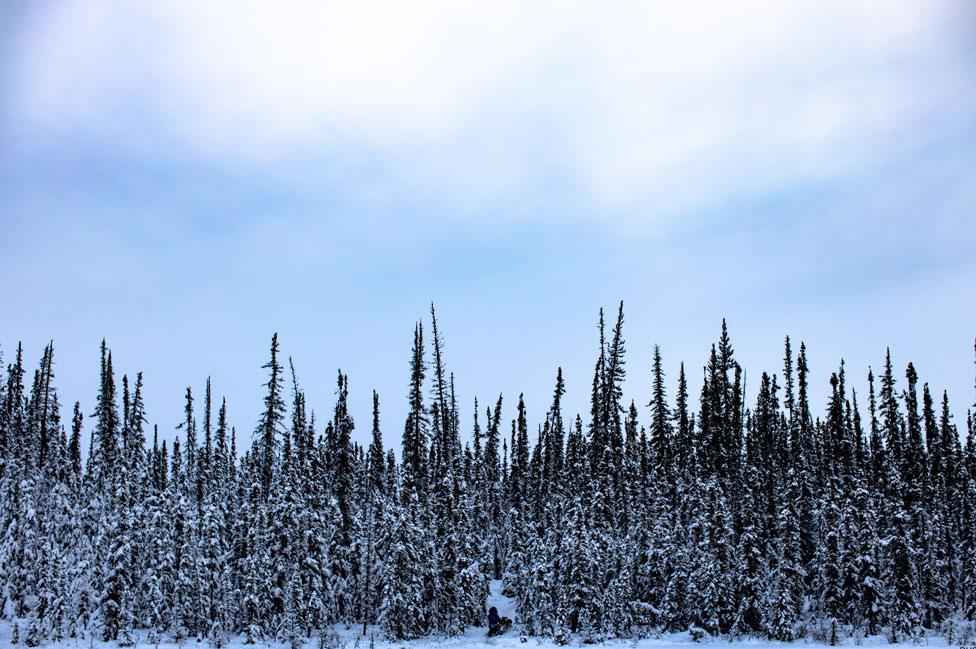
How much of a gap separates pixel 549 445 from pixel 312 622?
110 feet

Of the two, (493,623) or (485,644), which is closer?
(485,644)

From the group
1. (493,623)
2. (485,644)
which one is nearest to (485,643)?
(485,644)

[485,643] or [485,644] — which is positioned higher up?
[485,644]

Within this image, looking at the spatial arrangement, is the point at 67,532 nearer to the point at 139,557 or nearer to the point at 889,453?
the point at 139,557

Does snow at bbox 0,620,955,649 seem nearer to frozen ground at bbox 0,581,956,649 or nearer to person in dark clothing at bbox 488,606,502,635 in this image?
frozen ground at bbox 0,581,956,649

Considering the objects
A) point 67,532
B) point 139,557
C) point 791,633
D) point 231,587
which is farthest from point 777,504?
point 67,532

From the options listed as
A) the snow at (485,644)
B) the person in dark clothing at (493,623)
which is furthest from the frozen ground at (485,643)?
the person in dark clothing at (493,623)

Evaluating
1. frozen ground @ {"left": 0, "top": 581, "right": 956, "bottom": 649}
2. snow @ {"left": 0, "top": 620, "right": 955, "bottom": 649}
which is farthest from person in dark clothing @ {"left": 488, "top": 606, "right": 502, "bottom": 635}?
snow @ {"left": 0, "top": 620, "right": 955, "bottom": 649}

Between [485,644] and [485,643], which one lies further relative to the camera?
[485,643]

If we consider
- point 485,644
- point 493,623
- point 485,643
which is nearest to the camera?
point 485,644

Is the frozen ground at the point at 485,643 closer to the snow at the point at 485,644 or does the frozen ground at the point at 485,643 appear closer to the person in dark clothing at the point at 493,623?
the snow at the point at 485,644

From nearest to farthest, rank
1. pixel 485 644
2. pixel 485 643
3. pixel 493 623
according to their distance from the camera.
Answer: pixel 485 644 → pixel 485 643 → pixel 493 623

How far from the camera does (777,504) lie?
41938 mm

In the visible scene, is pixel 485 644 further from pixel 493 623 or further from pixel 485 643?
pixel 493 623
